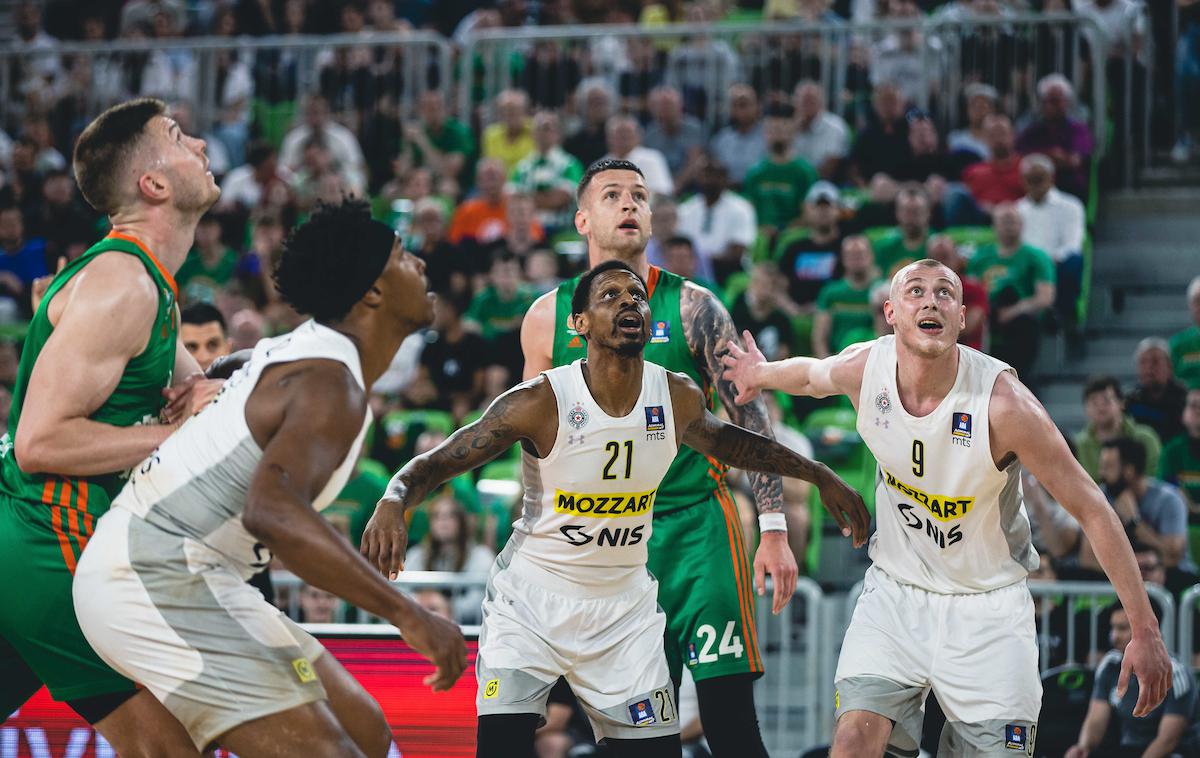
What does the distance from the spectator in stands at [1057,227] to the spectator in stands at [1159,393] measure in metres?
1.33

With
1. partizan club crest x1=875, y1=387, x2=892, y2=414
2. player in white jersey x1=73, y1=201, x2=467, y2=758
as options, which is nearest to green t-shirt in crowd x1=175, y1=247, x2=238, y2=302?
partizan club crest x1=875, y1=387, x2=892, y2=414

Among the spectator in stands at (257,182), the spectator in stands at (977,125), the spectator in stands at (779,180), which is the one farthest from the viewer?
the spectator in stands at (257,182)

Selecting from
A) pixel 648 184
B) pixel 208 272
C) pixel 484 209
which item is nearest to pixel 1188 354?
pixel 648 184

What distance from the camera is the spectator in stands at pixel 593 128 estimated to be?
1382 cm

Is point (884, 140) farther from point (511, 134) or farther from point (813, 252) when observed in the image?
point (511, 134)

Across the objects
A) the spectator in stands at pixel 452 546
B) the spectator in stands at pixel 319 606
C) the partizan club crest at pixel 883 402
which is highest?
the partizan club crest at pixel 883 402

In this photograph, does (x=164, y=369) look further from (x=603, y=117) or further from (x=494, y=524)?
(x=603, y=117)

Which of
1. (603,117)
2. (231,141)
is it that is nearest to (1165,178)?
(603,117)

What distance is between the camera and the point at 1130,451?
30.8 ft

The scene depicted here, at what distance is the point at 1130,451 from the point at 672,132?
596cm

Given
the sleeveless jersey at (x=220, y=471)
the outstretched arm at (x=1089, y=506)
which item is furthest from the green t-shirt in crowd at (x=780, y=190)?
the sleeveless jersey at (x=220, y=471)

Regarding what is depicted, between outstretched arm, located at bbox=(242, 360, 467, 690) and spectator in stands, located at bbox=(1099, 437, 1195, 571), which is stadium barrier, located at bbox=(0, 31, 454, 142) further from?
outstretched arm, located at bbox=(242, 360, 467, 690)

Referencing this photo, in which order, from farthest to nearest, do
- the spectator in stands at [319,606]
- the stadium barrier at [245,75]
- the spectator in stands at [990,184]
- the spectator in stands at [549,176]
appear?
the stadium barrier at [245,75]
the spectator in stands at [549,176]
the spectator in stands at [990,184]
the spectator in stands at [319,606]

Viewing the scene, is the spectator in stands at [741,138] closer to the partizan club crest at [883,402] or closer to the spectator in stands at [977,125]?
the spectator in stands at [977,125]
